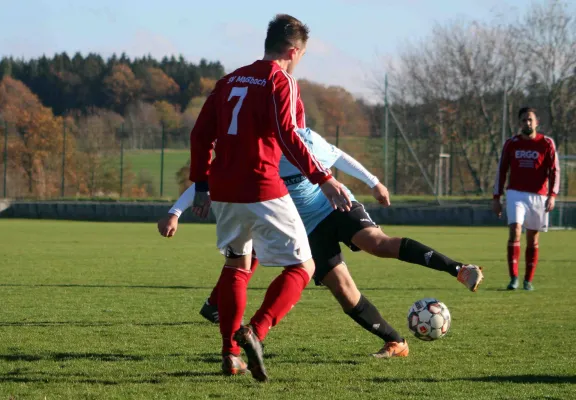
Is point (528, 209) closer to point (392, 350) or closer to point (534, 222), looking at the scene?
point (534, 222)

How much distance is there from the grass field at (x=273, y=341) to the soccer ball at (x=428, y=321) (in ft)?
0.46

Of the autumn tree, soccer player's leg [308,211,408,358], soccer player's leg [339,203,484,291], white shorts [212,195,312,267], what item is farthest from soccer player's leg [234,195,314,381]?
the autumn tree

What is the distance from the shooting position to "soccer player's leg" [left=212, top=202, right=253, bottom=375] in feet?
16.1

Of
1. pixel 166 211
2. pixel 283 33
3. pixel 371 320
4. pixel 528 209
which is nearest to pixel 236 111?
pixel 283 33

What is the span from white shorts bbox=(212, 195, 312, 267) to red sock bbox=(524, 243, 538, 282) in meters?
6.41

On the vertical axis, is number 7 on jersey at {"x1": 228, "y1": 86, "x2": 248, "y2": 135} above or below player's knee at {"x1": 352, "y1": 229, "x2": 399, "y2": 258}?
above

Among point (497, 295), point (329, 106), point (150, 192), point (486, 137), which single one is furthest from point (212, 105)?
point (329, 106)

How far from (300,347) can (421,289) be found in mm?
4803

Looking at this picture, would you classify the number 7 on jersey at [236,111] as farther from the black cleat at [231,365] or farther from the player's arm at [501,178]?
the player's arm at [501,178]

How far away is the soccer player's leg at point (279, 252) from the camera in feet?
15.6

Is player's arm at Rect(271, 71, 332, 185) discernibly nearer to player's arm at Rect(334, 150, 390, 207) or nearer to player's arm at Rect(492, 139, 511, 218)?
player's arm at Rect(334, 150, 390, 207)

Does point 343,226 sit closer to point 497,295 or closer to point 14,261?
point 497,295

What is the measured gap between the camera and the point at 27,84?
72000 millimetres

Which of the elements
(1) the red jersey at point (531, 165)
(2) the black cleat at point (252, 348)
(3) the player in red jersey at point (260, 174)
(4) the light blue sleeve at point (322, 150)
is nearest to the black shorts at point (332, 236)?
(4) the light blue sleeve at point (322, 150)
